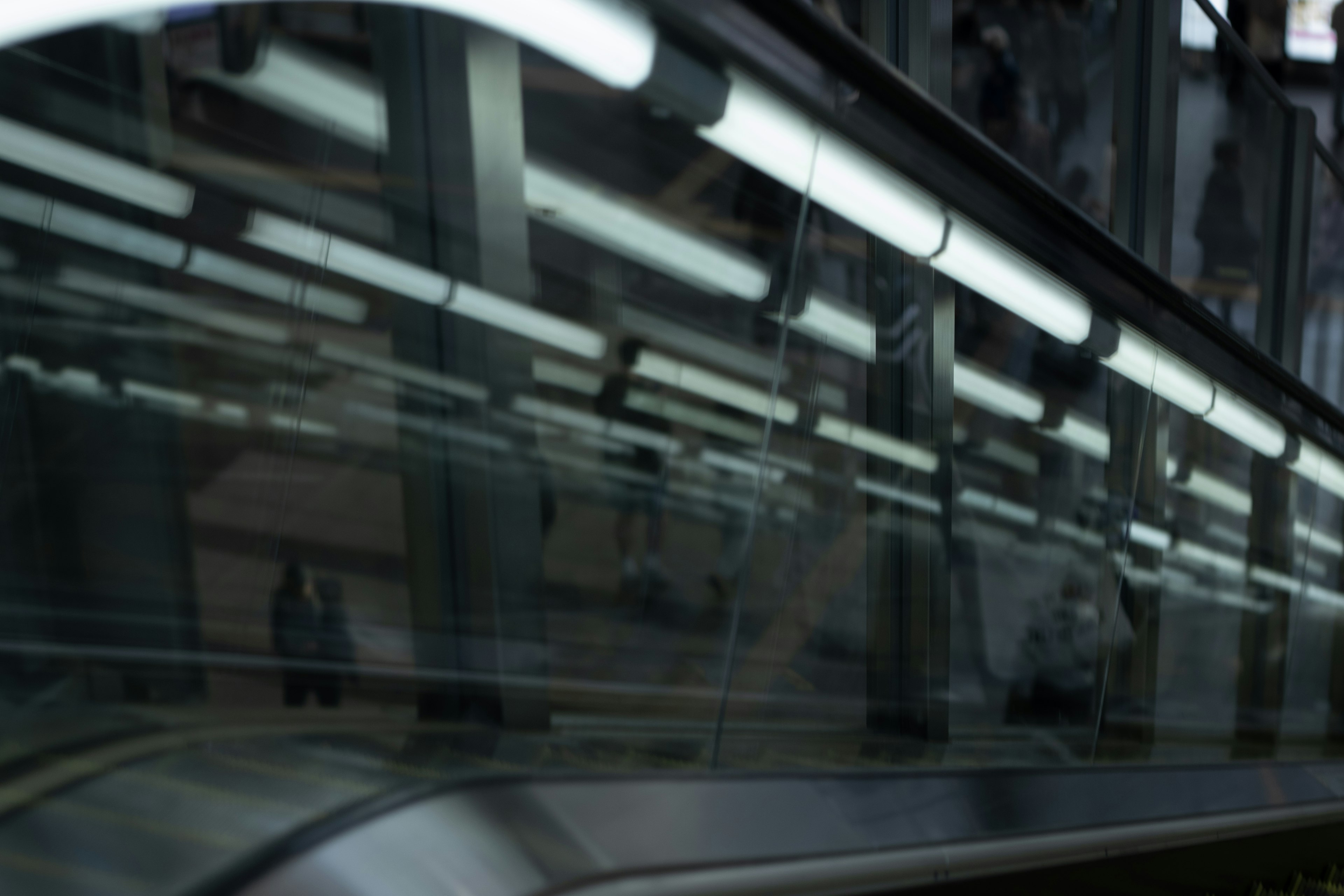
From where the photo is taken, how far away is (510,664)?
7.32 ft

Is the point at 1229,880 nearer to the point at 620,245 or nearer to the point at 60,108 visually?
the point at 620,245

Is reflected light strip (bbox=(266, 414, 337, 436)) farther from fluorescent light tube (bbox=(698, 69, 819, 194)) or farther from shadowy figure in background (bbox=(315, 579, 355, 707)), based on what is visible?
fluorescent light tube (bbox=(698, 69, 819, 194))

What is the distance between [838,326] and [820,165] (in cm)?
55

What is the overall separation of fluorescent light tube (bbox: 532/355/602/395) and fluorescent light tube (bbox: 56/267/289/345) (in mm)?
543

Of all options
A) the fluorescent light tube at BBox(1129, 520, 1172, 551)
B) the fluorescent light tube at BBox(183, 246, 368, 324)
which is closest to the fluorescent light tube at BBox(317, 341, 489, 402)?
the fluorescent light tube at BBox(183, 246, 368, 324)

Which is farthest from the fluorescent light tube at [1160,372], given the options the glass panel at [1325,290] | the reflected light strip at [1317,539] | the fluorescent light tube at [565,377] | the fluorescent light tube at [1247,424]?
the glass panel at [1325,290]

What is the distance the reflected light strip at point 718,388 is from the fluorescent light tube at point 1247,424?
2.44 metres

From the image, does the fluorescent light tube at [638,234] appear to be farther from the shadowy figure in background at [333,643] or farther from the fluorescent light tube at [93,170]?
the shadowy figure in background at [333,643]

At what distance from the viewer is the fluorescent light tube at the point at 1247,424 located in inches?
171

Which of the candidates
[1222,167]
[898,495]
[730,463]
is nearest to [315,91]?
[730,463]

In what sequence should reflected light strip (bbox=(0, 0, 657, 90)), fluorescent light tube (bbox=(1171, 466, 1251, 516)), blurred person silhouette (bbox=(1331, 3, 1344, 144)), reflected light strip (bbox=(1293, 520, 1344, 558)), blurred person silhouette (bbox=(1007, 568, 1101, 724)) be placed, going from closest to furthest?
reflected light strip (bbox=(0, 0, 657, 90)) → blurred person silhouette (bbox=(1007, 568, 1101, 724)) → fluorescent light tube (bbox=(1171, 466, 1251, 516)) → reflected light strip (bbox=(1293, 520, 1344, 558)) → blurred person silhouette (bbox=(1331, 3, 1344, 144))

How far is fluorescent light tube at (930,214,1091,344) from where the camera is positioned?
2.95 m

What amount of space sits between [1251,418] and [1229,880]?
2.24m

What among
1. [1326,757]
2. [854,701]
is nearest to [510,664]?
[854,701]
